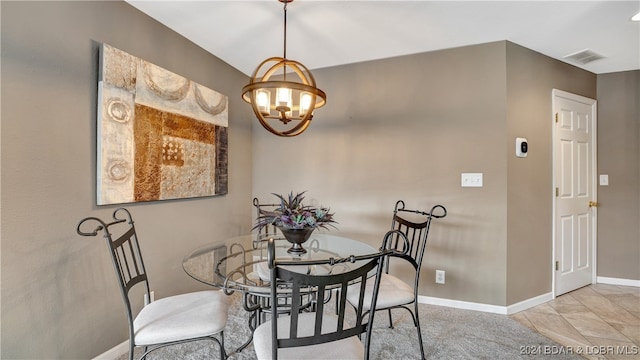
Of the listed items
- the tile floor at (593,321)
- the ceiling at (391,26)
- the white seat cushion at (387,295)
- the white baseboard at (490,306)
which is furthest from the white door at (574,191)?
the white seat cushion at (387,295)

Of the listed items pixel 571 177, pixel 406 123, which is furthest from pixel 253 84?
pixel 571 177

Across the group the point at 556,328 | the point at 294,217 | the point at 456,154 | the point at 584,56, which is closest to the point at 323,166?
the point at 456,154

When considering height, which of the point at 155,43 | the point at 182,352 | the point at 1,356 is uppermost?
the point at 155,43

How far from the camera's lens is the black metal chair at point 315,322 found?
1.08 metres

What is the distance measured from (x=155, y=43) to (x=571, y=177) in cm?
420

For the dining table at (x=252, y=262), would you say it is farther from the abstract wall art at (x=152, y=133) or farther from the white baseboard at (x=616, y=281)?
the white baseboard at (x=616, y=281)

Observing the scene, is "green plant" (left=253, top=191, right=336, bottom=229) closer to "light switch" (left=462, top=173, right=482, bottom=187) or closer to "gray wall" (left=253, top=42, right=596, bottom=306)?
"gray wall" (left=253, top=42, right=596, bottom=306)

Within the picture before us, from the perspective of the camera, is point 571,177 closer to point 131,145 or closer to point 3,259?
point 131,145

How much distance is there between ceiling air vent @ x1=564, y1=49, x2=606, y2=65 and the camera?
2.93m

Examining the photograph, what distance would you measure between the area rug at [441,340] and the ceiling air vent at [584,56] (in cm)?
261

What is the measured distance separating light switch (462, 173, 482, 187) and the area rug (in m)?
1.15

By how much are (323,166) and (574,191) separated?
275 centimetres

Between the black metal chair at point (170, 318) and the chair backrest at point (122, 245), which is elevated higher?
the chair backrest at point (122, 245)

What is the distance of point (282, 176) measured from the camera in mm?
3576
